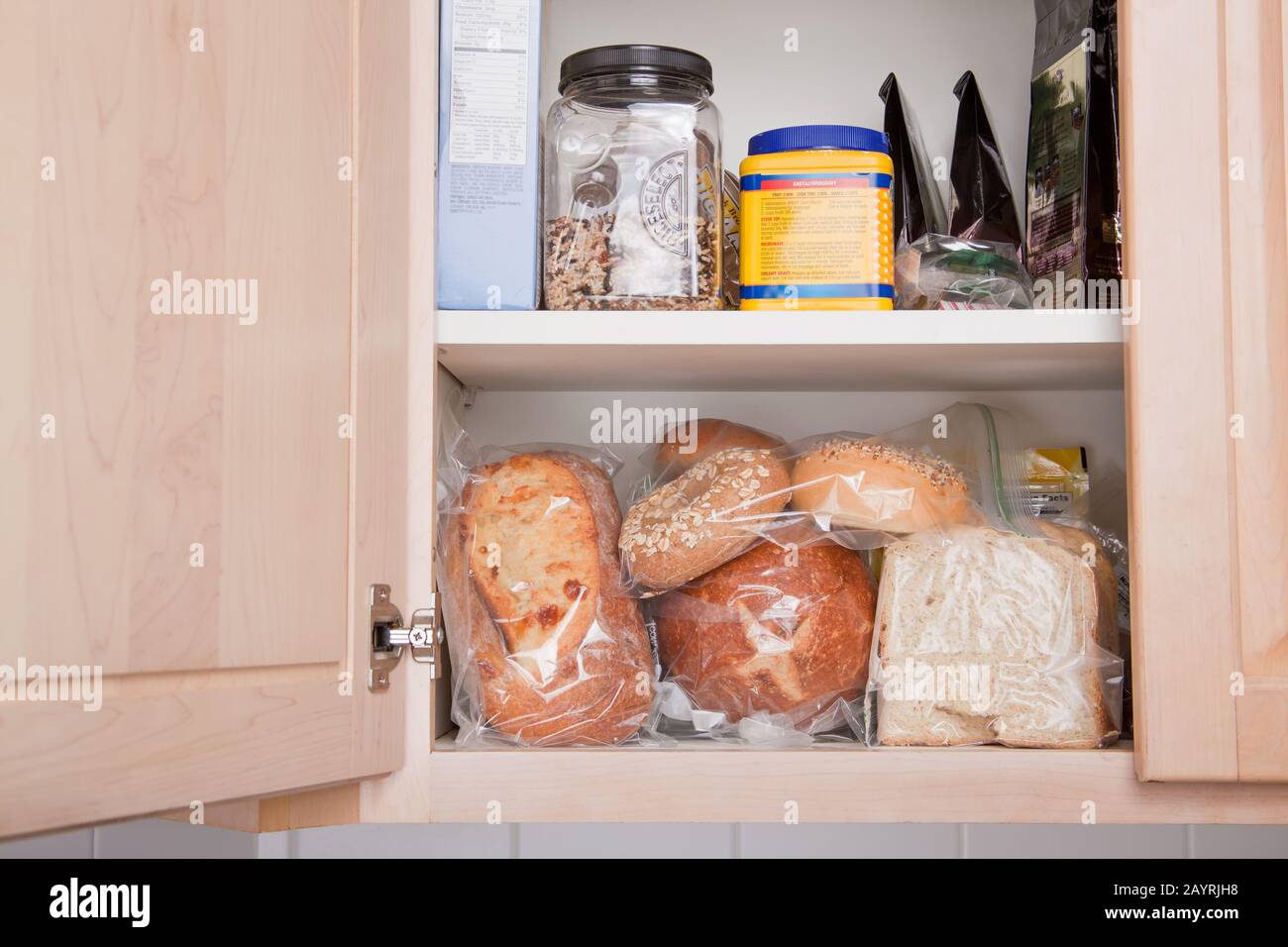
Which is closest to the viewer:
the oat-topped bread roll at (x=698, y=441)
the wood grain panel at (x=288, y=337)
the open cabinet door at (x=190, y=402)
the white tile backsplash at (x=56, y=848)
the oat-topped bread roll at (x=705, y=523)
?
the open cabinet door at (x=190, y=402)

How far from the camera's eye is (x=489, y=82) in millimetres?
854

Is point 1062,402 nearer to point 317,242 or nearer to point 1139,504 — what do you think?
point 1139,504

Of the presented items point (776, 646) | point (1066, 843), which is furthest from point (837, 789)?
point (1066, 843)

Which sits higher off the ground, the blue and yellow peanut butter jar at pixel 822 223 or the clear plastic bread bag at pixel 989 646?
the blue and yellow peanut butter jar at pixel 822 223

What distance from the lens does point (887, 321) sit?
824 mm

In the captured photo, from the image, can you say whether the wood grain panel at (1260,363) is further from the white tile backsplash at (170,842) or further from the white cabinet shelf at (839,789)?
the white tile backsplash at (170,842)

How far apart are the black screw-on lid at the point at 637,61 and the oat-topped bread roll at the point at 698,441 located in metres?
0.30

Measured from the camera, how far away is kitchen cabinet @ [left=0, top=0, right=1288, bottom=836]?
20.5 inches

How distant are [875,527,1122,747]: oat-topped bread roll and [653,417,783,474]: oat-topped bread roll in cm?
19

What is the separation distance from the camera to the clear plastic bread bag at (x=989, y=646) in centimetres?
81

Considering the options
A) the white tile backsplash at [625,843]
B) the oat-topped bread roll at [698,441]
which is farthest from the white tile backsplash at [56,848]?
the oat-topped bread roll at [698,441]

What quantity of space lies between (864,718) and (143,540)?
1.80 ft

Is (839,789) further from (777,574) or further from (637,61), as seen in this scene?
(637,61)

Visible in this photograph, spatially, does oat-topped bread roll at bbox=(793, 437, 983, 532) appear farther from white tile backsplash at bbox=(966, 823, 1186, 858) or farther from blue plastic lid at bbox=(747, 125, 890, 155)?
white tile backsplash at bbox=(966, 823, 1186, 858)
